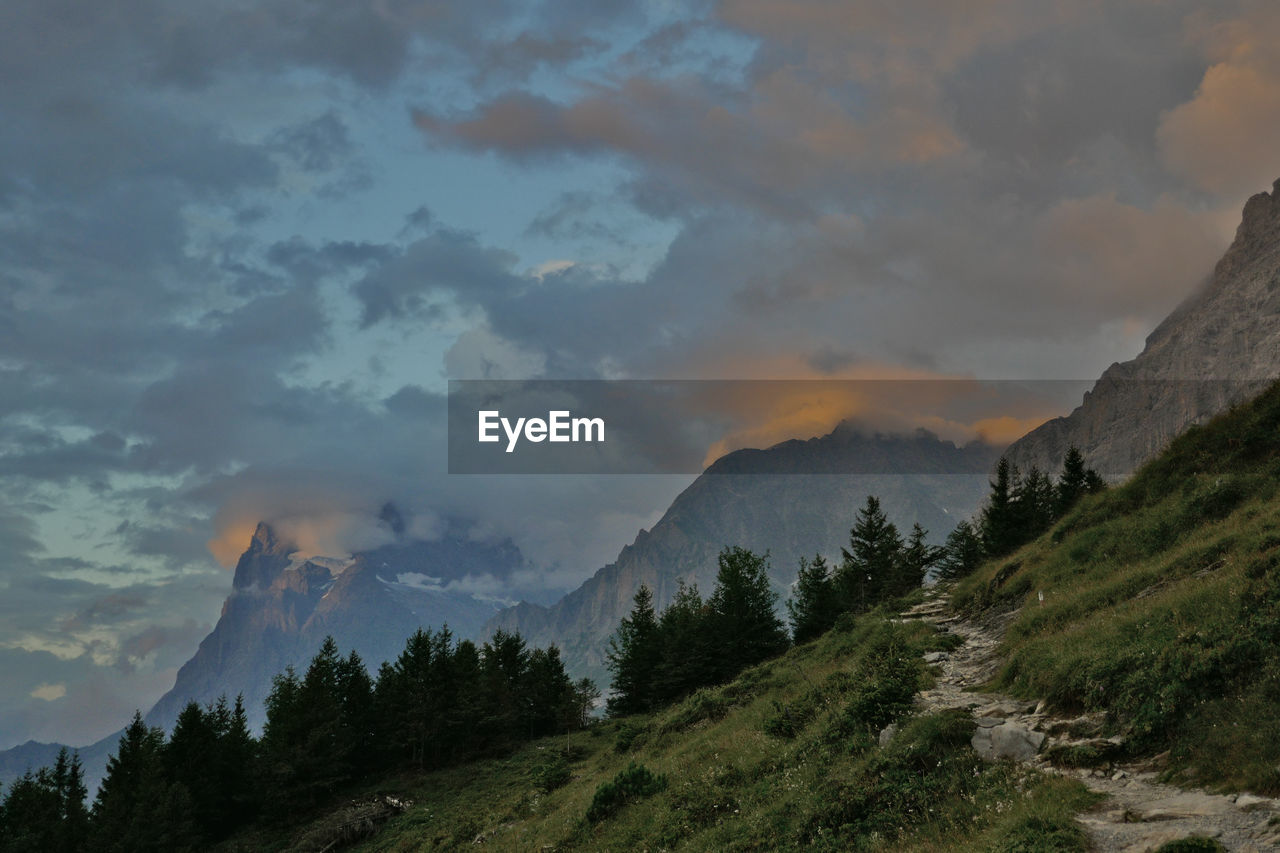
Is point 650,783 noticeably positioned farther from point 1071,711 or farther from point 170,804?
point 170,804

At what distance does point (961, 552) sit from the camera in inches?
2886

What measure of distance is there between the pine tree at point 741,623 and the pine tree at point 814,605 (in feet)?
6.83

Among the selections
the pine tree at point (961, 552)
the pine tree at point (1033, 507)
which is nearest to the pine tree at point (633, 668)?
the pine tree at point (961, 552)

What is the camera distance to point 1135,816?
10.7m

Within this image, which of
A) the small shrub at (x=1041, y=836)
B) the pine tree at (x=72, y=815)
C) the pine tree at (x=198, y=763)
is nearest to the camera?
the small shrub at (x=1041, y=836)

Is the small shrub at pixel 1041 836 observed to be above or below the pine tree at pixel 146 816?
above

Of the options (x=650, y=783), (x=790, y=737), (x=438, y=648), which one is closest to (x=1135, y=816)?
(x=790, y=737)

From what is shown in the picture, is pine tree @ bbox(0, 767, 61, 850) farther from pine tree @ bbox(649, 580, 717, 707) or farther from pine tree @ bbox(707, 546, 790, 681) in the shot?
pine tree @ bbox(707, 546, 790, 681)

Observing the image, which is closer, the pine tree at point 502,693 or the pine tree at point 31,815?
the pine tree at point 31,815

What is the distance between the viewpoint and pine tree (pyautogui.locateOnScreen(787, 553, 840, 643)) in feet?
226

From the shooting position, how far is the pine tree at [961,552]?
67250mm

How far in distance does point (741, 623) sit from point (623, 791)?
149 ft

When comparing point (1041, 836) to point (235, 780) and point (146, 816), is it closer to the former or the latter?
point (146, 816)

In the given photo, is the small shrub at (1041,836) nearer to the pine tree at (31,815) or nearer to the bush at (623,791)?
the bush at (623,791)
